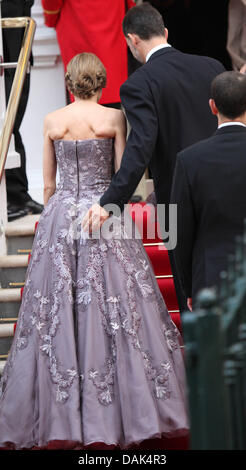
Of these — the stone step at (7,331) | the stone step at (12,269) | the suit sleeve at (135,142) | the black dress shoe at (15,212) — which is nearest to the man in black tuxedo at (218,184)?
the suit sleeve at (135,142)

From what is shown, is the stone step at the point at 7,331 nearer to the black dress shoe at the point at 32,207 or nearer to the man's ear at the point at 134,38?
the black dress shoe at the point at 32,207

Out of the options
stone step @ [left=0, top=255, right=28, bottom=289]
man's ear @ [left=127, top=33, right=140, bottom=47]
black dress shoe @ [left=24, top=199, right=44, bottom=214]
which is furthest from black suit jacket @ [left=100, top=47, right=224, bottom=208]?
black dress shoe @ [left=24, top=199, right=44, bottom=214]

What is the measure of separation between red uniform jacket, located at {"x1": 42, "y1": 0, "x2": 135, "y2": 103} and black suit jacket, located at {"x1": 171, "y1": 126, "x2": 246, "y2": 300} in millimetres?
2902

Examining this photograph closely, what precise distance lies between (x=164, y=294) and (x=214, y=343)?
306cm

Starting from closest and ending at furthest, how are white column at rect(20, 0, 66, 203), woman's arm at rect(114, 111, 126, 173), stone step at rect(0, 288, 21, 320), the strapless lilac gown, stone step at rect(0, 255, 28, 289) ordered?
the strapless lilac gown < woman's arm at rect(114, 111, 126, 173) < stone step at rect(0, 288, 21, 320) < stone step at rect(0, 255, 28, 289) < white column at rect(20, 0, 66, 203)

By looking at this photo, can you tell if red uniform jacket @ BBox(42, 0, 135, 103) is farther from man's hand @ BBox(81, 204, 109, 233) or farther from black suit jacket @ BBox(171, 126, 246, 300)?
black suit jacket @ BBox(171, 126, 246, 300)

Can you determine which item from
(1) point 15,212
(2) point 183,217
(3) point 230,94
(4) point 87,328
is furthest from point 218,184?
(1) point 15,212

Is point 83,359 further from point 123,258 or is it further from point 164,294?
point 164,294

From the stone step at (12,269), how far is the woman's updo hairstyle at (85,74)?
1.37 metres

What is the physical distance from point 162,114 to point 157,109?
0.03 m

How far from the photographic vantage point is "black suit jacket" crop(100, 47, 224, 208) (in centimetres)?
355
